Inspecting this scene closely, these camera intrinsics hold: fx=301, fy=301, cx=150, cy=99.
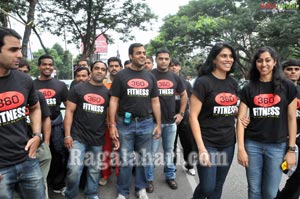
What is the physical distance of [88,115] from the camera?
11.5ft

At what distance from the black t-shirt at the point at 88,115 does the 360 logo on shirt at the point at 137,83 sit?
14.6 inches

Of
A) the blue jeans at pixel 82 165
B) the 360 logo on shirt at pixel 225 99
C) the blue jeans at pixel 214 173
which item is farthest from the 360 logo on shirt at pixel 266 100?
the blue jeans at pixel 82 165

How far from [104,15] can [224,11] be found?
1223cm

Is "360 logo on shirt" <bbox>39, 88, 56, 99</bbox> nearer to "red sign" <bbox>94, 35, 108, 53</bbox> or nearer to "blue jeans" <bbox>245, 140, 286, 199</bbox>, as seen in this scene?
"blue jeans" <bbox>245, 140, 286, 199</bbox>

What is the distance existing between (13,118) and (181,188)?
107 inches

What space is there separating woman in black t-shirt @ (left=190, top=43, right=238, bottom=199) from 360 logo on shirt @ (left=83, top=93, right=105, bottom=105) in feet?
4.04

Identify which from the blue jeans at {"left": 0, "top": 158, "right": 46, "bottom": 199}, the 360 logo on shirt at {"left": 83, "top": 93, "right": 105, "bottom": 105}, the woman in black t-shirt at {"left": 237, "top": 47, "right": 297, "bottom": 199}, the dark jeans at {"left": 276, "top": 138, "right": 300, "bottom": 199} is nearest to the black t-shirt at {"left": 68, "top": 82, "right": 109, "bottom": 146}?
the 360 logo on shirt at {"left": 83, "top": 93, "right": 105, "bottom": 105}

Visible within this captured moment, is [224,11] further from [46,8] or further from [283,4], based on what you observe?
[46,8]

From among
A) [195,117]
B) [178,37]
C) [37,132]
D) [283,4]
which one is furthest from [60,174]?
[178,37]

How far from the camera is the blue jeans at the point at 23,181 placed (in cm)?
215

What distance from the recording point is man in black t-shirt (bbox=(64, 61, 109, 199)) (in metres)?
3.46

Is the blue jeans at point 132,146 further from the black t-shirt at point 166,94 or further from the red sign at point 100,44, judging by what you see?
the red sign at point 100,44

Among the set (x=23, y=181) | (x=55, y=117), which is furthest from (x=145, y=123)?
(x=23, y=181)

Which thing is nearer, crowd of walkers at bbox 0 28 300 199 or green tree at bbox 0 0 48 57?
crowd of walkers at bbox 0 28 300 199
